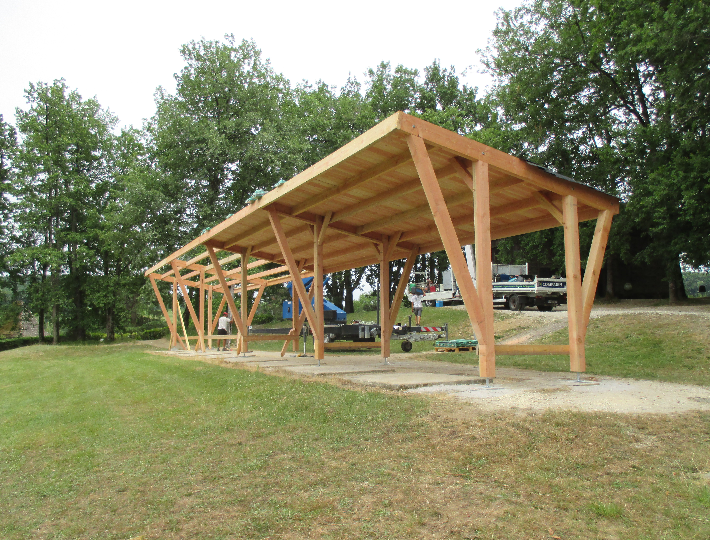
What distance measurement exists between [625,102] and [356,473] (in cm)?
2463

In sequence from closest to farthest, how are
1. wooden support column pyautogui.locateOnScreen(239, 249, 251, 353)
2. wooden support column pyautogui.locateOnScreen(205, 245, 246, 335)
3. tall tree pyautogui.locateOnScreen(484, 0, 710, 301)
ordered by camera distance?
wooden support column pyautogui.locateOnScreen(205, 245, 246, 335), wooden support column pyautogui.locateOnScreen(239, 249, 251, 353), tall tree pyautogui.locateOnScreen(484, 0, 710, 301)

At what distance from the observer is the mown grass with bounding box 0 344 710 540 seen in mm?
3025

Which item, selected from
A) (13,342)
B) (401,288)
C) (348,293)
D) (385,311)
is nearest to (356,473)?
(385,311)

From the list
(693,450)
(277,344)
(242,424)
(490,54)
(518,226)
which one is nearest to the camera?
(693,450)

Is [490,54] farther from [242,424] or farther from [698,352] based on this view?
[242,424]

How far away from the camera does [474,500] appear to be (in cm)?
325

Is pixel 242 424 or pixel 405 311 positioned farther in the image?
pixel 405 311

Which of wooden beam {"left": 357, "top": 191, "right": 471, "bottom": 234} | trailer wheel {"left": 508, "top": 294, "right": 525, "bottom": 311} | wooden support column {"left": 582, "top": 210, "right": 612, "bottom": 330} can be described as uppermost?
wooden beam {"left": 357, "top": 191, "right": 471, "bottom": 234}

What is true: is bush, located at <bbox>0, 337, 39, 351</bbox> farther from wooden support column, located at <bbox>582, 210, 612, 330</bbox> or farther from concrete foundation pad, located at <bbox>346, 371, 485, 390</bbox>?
wooden support column, located at <bbox>582, 210, 612, 330</bbox>

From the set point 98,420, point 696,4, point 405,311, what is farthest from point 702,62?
point 405,311

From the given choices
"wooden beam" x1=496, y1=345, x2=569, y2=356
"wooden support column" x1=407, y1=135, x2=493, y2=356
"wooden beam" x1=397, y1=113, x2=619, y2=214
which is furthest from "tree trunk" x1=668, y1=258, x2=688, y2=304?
"wooden support column" x1=407, y1=135, x2=493, y2=356

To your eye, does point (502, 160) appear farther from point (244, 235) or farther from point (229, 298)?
point (229, 298)

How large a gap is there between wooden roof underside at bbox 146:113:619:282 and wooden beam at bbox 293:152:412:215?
2 cm

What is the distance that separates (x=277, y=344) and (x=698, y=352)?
1653cm
